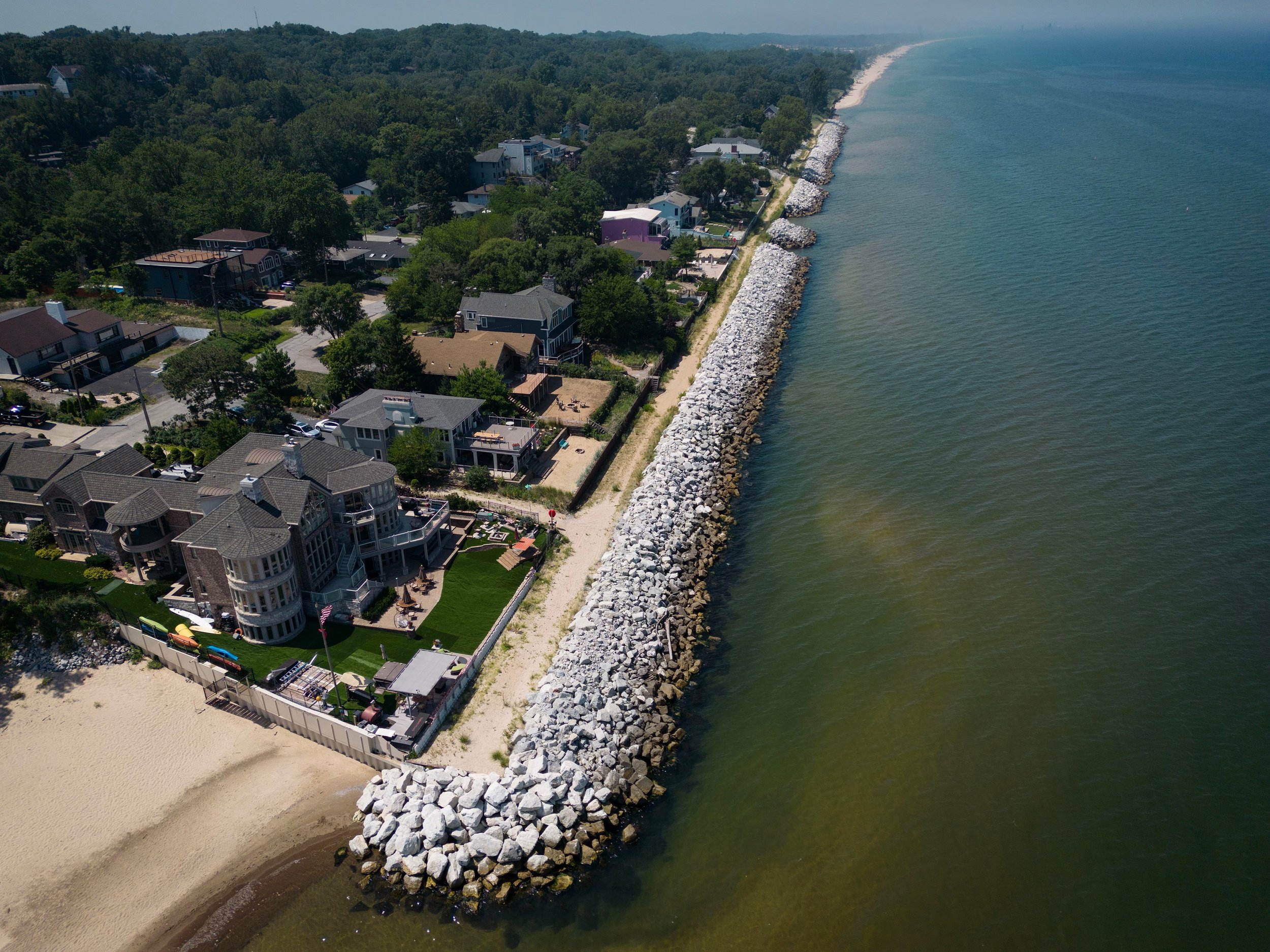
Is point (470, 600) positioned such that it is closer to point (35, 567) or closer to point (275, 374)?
point (35, 567)

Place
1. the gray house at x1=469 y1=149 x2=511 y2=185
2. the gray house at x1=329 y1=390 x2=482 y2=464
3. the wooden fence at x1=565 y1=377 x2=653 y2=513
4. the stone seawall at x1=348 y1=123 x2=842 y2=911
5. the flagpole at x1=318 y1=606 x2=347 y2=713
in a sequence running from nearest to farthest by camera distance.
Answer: the stone seawall at x1=348 y1=123 x2=842 y2=911, the flagpole at x1=318 y1=606 x2=347 y2=713, the wooden fence at x1=565 y1=377 x2=653 y2=513, the gray house at x1=329 y1=390 x2=482 y2=464, the gray house at x1=469 y1=149 x2=511 y2=185

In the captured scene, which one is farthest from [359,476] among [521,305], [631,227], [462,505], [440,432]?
[631,227]

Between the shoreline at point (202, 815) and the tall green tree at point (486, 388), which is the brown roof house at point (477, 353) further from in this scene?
the shoreline at point (202, 815)

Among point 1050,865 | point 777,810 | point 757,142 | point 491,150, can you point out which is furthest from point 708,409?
point 757,142

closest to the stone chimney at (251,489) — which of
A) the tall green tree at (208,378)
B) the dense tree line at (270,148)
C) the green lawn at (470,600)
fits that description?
the green lawn at (470,600)

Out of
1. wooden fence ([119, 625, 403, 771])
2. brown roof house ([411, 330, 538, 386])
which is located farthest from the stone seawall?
brown roof house ([411, 330, 538, 386])

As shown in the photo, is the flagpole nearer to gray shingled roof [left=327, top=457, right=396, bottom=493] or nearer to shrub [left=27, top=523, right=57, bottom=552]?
gray shingled roof [left=327, top=457, right=396, bottom=493]
